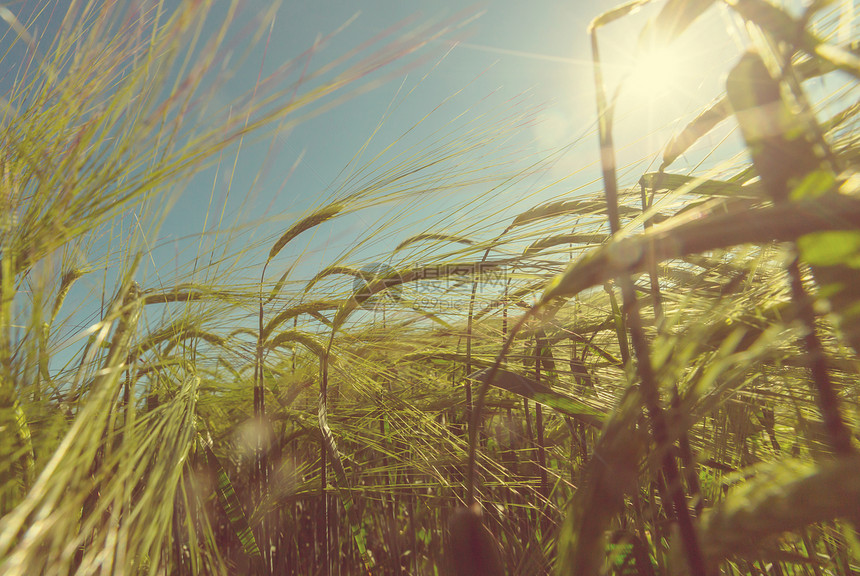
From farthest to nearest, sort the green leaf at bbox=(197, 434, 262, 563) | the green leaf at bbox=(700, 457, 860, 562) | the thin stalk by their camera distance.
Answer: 1. the green leaf at bbox=(197, 434, 262, 563)
2. the thin stalk
3. the green leaf at bbox=(700, 457, 860, 562)

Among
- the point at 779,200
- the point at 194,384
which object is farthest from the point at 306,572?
the point at 779,200

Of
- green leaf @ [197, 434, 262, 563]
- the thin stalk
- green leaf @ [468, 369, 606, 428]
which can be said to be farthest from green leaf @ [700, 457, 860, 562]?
green leaf @ [197, 434, 262, 563]

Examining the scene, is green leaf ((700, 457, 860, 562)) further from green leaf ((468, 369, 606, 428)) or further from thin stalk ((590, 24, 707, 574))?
green leaf ((468, 369, 606, 428))

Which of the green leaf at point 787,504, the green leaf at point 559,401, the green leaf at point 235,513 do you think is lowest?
the green leaf at point 235,513

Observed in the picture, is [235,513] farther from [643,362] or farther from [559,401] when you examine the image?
[643,362]

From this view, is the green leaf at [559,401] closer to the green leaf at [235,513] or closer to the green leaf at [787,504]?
the green leaf at [787,504]

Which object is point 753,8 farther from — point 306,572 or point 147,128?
point 306,572

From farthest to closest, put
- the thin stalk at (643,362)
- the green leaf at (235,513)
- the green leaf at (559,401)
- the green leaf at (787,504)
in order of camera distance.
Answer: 1. the green leaf at (235,513)
2. the green leaf at (559,401)
3. the thin stalk at (643,362)
4. the green leaf at (787,504)

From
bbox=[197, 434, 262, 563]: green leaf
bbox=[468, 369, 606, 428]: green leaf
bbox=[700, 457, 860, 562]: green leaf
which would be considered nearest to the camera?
bbox=[700, 457, 860, 562]: green leaf

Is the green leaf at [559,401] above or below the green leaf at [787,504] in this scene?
above

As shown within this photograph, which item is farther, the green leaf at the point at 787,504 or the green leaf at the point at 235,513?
the green leaf at the point at 235,513

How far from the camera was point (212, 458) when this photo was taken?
71 centimetres

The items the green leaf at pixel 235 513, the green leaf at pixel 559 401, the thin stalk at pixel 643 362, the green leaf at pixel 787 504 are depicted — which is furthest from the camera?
the green leaf at pixel 235 513

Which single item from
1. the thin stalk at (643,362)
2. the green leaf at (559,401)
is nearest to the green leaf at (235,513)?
the green leaf at (559,401)
